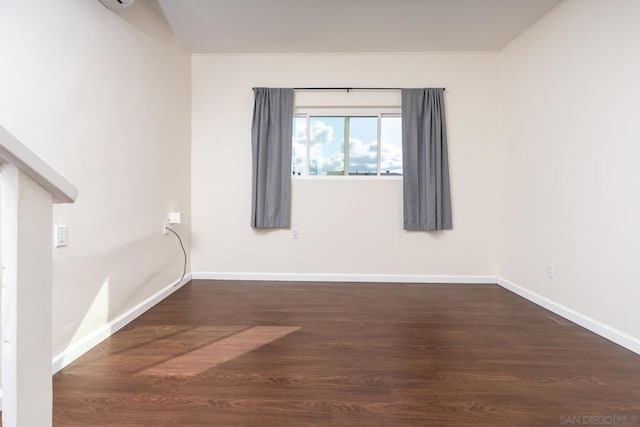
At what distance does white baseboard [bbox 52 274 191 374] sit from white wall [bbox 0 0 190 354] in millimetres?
39

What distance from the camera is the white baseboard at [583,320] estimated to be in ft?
6.12

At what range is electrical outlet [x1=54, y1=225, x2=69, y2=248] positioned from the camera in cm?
160

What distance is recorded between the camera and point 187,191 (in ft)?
10.6

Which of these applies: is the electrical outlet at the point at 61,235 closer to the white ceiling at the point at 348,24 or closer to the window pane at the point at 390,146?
the white ceiling at the point at 348,24

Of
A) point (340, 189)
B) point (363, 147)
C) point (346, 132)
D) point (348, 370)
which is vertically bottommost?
point (348, 370)

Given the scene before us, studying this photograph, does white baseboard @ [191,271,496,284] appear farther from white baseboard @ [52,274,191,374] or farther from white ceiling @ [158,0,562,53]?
white ceiling @ [158,0,562,53]

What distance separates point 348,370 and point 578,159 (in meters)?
2.30

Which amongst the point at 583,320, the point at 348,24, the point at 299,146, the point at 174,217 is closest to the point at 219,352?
the point at 174,217

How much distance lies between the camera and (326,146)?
11.2 feet

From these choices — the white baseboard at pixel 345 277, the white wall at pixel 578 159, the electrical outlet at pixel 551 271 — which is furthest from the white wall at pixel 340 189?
the electrical outlet at pixel 551 271

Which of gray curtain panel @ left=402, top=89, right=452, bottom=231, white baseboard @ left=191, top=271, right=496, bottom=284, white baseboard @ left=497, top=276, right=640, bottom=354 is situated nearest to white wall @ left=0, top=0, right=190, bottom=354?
white baseboard @ left=191, top=271, right=496, bottom=284

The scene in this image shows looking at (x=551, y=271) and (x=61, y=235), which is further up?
(x=61, y=235)

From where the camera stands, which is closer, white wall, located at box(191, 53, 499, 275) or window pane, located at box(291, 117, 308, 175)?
white wall, located at box(191, 53, 499, 275)

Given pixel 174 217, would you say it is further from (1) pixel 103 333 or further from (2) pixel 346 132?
(2) pixel 346 132
